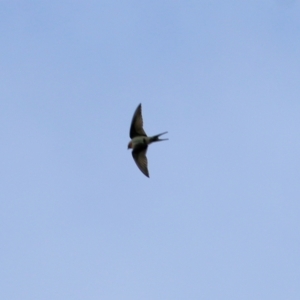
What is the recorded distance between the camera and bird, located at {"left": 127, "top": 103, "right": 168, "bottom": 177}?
4591 cm

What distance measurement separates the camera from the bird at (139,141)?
45906 mm

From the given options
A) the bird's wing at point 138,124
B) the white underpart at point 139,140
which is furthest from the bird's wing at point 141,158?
the bird's wing at point 138,124

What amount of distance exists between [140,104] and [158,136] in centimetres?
180

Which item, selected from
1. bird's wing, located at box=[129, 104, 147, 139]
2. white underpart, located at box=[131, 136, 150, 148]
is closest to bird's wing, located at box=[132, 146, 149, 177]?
white underpart, located at box=[131, 136, 150, 148]

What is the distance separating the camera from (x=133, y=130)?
46125mm

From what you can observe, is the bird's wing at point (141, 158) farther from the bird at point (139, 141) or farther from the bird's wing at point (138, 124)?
Answer: the bird's wing at point (138, 124)

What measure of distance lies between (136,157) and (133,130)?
1.30 m

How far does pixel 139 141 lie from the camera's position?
4597 cm

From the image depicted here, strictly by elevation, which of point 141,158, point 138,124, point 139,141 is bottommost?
point 141,158

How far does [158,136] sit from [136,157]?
168 centimetres

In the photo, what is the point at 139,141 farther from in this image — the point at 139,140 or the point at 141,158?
the point at 141,158

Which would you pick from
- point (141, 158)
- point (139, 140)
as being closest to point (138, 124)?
point (139, 140)

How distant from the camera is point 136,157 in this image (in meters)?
46.4

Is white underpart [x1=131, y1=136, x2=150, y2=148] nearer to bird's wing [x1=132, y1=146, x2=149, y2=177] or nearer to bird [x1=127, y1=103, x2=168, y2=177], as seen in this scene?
bird [x1=127, y1=103, x2=168, y2=177]
